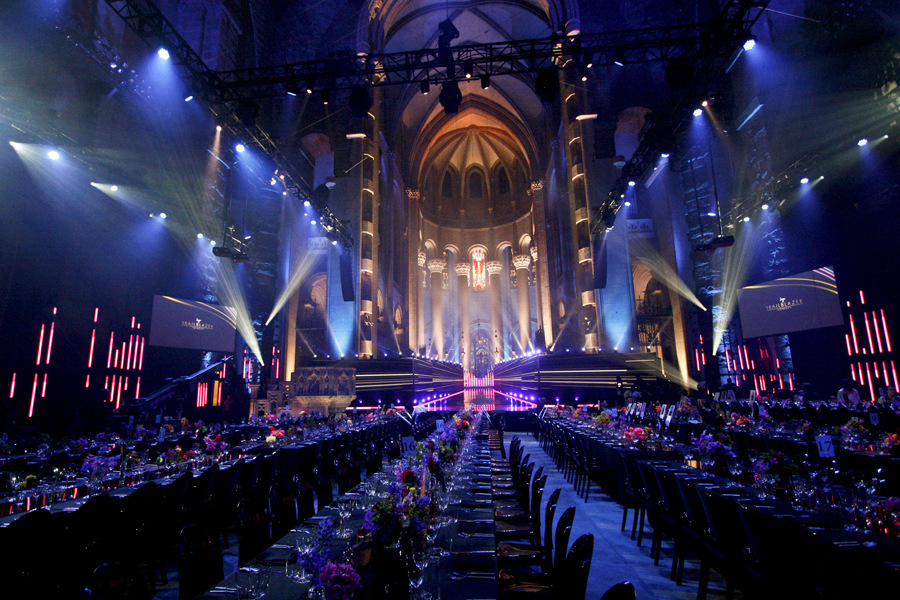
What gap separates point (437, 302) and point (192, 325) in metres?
21.2

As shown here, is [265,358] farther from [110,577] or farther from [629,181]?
[110,577]

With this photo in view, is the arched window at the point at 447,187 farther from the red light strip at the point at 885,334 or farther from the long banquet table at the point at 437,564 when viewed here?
the long banquet table at the point at 437,564

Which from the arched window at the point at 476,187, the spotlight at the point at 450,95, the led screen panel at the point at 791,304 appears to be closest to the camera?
the spotlight at the point at 450,95

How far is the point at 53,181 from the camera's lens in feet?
31.6

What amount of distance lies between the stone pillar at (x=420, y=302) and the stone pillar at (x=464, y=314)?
2.88 metres

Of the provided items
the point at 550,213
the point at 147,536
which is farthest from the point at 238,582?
the point at 550,213

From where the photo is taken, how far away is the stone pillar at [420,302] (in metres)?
29.6

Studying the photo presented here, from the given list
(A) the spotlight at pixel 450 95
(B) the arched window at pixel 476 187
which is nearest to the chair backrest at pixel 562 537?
(A) the spotlight at pixel 450 95

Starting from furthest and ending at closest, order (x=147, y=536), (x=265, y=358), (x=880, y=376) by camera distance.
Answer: (x=265, y=358), (x=880, y=376), (x=147, y=536)

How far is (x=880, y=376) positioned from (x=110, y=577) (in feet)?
48.2

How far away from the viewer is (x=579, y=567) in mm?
2096

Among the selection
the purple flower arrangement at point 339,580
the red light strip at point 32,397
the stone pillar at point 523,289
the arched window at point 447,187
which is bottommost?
the purple flower arrangement at point 339,580

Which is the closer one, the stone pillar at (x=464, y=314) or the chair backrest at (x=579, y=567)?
the chair backrest at (x=579, y=567)

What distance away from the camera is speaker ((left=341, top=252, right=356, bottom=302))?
61.1ft
